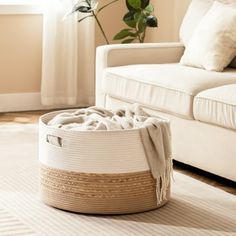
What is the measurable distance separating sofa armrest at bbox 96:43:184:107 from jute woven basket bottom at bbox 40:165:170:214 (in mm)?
1564

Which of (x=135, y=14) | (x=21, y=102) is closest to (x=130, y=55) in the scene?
(x=135, y=14)

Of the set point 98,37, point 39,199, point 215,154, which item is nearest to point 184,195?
point 215,154

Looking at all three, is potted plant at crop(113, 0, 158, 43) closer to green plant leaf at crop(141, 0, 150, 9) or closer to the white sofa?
green plant leaf at crop(141, 0, 150, 9)

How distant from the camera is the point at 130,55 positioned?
476cm

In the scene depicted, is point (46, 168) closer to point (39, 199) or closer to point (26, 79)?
point (39, 199)

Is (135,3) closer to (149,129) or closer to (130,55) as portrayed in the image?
(130,55)

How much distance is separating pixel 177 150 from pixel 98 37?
2.32 m

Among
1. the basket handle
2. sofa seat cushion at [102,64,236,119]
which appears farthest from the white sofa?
the basket handle

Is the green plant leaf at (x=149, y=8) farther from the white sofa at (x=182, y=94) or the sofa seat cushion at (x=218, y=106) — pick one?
the sofa seat cushion at (x=218, y=106)

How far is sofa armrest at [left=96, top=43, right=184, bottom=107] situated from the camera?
4.70 metres

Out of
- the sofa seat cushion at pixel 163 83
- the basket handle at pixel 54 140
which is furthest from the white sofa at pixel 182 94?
the basket handle at pixel 54 140

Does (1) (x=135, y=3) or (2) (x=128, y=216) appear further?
(1) (x=135, y=3)

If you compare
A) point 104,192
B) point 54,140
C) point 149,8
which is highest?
point 149,8

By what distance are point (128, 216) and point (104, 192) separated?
0.50ft
